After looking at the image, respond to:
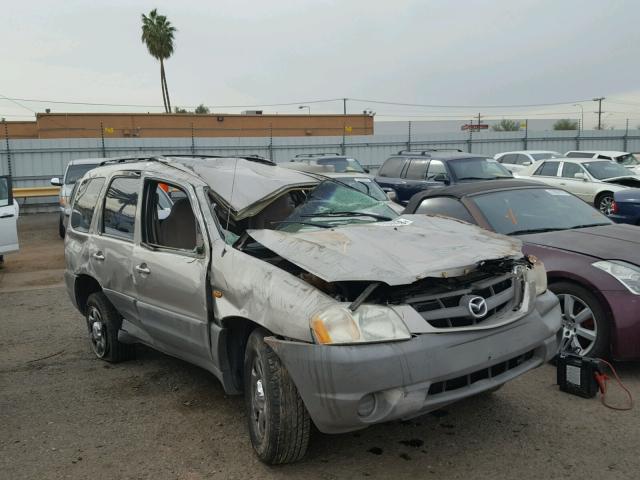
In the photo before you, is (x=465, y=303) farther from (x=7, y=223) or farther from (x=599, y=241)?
(x=7, y=223)

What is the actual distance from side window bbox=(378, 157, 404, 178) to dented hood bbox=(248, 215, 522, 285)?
10.4m

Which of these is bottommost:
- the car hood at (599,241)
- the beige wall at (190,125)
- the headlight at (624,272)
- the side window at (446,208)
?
the headlight at (624,272)

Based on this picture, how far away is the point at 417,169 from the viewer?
548 inches

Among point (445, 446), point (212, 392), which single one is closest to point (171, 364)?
point (212, 392)

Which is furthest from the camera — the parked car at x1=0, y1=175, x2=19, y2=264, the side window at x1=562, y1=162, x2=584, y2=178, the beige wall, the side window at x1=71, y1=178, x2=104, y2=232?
the beige wall

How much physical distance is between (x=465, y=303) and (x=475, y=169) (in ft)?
33.5

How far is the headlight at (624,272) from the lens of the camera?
462cm

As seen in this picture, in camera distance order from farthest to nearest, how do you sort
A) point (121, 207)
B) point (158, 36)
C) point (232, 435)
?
1. point (158, 36)
2. point (121, 207)
3. point (232, 435)

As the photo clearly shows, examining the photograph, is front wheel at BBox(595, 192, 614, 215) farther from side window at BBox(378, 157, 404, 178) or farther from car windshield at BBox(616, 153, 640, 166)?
car windshield at BBox(616, 153, 640, 166)

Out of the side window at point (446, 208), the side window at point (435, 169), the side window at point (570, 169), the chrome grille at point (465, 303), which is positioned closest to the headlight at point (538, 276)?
the chrome grille at point (465, 303)

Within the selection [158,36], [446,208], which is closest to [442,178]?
[446,208]

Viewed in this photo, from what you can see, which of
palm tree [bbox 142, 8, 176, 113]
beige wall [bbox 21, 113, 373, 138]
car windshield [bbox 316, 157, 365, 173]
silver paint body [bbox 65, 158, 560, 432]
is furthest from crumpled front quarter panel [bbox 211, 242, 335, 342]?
palm tree [bbox 142, 8, 176, 113]

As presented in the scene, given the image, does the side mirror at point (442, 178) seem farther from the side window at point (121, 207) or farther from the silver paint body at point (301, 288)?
the side window at point (121, 207)

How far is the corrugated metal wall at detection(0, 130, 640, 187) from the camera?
22.9 metres
